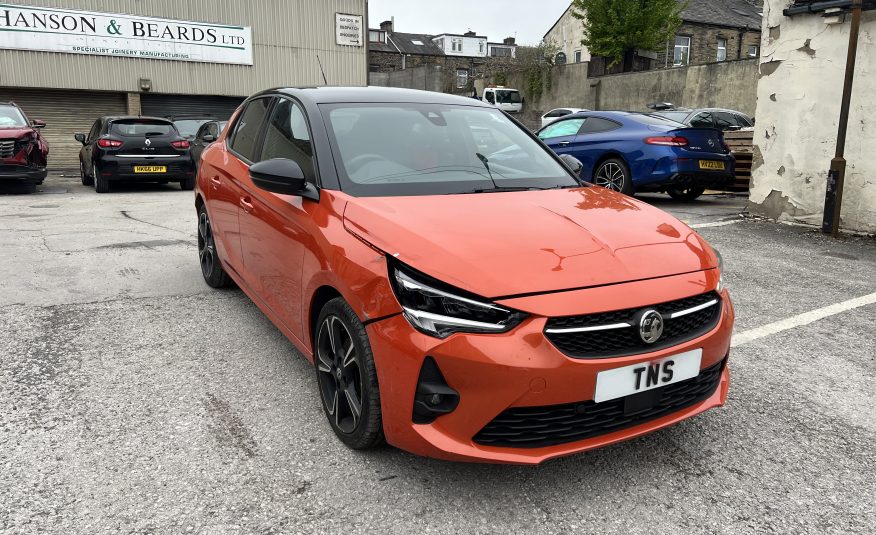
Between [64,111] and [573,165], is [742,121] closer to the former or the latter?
[573,165]

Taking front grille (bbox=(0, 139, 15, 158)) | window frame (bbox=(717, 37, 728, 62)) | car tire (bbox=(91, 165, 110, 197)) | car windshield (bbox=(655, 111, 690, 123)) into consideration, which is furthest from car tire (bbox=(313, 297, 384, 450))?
window frame (bbox=(717, 37, 728, 62))

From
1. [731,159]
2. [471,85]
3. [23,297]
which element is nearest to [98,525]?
[23,297]

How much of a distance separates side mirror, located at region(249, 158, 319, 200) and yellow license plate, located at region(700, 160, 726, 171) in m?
7.49

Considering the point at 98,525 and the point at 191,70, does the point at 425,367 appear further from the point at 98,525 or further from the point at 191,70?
the point at 191,70

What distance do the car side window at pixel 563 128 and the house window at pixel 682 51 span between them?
29.7 meters

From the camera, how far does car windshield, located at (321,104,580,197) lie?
3.05 m

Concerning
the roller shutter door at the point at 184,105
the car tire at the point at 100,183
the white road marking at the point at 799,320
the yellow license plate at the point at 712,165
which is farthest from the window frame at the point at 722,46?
the white road marking at the point at 799,320

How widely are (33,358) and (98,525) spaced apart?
1.84 meters

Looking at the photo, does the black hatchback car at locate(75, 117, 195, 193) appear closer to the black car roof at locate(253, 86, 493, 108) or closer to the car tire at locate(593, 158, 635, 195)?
the car tire at locate(593, 158, 635, 195)

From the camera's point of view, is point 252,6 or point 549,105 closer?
point 252,6

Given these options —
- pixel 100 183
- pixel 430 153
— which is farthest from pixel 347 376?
pixel 100 183

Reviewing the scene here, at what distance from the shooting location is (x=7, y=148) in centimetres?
1106

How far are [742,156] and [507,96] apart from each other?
22.0 m

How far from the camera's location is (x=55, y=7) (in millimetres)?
20344
